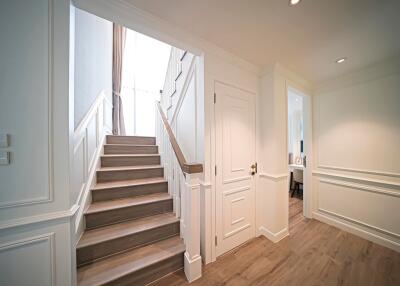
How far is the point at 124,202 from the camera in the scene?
72.6 inches

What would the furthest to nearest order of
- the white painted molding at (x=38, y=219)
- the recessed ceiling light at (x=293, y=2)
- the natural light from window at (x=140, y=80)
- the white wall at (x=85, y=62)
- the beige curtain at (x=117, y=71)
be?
the natural light from window at (x=140, y=80) → the beige curtain at (x=117, y=71) → the white wall at (x=85, y=62) → the recessed ceiling light at (x=293, y=2) → the white painted molding at (x=38, y=219)

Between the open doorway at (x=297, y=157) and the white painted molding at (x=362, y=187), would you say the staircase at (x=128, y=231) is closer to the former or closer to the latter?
the open doorway at (x=297, y=157)

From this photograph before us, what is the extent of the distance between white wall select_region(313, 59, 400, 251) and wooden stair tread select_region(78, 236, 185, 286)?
8.55ft

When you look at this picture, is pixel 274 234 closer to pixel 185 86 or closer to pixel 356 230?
pixel 356 230

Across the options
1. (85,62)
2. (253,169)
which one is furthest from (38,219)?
(253,169)

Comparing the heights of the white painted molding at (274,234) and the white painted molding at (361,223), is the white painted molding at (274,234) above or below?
below

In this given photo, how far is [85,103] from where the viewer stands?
1.90 metres

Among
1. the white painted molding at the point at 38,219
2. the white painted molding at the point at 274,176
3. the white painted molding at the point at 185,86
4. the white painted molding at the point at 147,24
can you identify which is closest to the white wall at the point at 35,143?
the white painted molding at the point at 38,219

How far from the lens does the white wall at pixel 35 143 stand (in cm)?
87

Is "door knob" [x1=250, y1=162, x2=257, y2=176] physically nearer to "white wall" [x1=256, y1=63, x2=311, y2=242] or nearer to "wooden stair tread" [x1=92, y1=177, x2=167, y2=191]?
"white wall" [x1=256, y1=63, x2=311, y2=242]

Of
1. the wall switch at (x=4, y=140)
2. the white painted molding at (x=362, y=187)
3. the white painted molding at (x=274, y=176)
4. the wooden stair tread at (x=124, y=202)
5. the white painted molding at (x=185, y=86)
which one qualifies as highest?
the white painted molding at (x=185, y=86)

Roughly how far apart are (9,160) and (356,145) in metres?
3.75

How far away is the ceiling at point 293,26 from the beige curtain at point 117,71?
333 cm

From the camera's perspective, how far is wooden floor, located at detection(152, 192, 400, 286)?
4.73 feet
